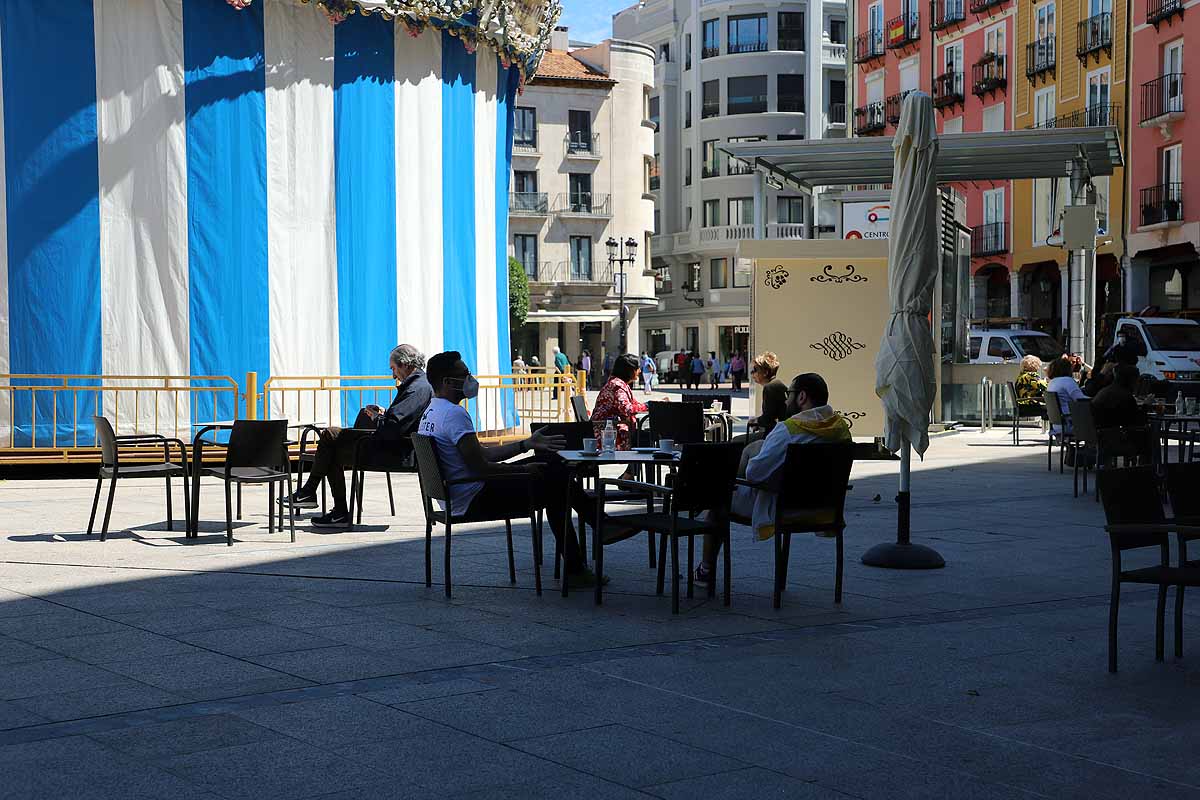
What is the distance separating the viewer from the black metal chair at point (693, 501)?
26.3 feet

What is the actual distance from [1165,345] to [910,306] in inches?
828

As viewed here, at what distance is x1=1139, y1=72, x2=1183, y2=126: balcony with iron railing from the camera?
37438 mm

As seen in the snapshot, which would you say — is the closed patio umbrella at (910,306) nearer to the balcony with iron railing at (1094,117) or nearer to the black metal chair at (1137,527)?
the black metal chair at (1137,527)

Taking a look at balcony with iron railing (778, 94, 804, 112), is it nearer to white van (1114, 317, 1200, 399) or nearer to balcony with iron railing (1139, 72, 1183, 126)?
balcony with iron railing (1139, 72, 1183, 126)

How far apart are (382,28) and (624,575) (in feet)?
37.1

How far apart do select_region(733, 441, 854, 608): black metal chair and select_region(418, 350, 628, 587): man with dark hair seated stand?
3.91 feet

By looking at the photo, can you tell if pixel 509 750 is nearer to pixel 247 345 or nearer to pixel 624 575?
pixel 624 575

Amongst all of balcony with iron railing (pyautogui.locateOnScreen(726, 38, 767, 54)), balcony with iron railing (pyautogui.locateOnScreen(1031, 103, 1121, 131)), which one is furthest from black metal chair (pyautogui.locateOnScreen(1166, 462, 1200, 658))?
balcony with iron railing (pyautogui.locateOnScreen(726, 38, 767, 54))

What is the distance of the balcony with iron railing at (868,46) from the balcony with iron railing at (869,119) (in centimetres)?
171

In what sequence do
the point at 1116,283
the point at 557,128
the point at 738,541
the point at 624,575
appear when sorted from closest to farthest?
1. the point at 624,575
2. the point at 738,541
3. the point at 1116,283
4. the point at 557,128

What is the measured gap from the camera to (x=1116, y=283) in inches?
1613

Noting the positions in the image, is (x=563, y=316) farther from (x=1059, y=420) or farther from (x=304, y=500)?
(x=304, y=500)

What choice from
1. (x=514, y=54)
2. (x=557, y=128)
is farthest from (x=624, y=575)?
(x=557, y=128)

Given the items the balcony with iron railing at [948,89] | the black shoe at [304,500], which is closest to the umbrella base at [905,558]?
the black shoe at [304,500]
